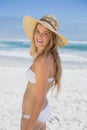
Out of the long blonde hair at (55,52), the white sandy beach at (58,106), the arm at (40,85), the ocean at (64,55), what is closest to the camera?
the arm at (40,85)

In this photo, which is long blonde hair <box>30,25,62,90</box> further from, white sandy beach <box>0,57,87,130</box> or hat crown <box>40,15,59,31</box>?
white sandy beach <box>0,57,87,130</box>

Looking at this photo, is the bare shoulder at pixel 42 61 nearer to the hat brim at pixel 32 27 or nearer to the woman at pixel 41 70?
the woman at pixel 41 70

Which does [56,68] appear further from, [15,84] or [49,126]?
[15,84]

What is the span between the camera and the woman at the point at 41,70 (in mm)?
2135

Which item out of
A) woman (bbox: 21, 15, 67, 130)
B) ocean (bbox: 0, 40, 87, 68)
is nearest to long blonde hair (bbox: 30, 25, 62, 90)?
woman (bbox: 21, 15, 67, 130)

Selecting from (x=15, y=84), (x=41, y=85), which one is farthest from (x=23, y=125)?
(x=15, y=84)

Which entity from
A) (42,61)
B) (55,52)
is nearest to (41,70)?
(42,61)

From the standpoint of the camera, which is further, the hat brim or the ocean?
the ocean

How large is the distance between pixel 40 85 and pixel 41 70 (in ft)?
0.29

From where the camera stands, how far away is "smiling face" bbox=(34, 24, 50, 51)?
2.24m

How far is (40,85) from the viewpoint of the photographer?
6.98 feet

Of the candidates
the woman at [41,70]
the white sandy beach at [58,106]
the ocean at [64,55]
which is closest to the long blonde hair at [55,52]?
the woman at [41,70]

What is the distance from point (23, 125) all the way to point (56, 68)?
411 mm

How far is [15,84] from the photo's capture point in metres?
7.76
